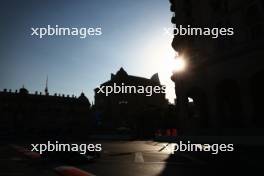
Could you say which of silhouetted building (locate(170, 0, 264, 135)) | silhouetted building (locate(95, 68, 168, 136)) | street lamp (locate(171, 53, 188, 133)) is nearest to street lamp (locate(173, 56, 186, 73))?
street lamp (locate(171, 53, 188, 133))

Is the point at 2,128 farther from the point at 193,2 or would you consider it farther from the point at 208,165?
the point at 208,165

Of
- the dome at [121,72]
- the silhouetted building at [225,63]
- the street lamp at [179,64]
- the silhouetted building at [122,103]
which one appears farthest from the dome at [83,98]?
the silhouetted building at [225,63]

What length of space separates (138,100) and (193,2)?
204 feet

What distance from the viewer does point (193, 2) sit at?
3994 centimetres

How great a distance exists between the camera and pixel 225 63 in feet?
106

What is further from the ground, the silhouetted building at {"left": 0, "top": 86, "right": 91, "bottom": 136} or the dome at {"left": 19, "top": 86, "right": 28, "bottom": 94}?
the dome at {"left": 19, "top": 86, "right": 28, "bottom": 94}

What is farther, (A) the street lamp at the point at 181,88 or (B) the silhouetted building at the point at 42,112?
(B) the silhouetted building at the point at 42,112

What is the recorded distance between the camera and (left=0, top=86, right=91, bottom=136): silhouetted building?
9281 centimetres

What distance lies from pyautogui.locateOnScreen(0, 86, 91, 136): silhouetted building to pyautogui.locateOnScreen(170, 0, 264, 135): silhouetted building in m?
55.6

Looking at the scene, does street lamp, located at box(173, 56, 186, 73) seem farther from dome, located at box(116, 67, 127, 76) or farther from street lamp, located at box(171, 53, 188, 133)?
Answer: dome, located at box(116, 67, 127, 76)

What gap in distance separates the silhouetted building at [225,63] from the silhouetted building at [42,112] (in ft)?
183

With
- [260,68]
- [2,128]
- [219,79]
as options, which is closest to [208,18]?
[219,79]

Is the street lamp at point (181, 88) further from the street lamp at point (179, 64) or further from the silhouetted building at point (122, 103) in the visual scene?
the silhouetted building at point (122, 103)

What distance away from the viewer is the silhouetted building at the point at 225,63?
29.9 meters
